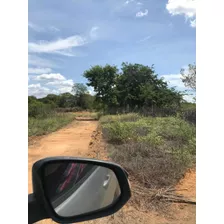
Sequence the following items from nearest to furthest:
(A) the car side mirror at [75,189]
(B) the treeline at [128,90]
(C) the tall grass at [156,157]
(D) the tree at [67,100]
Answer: (A) the car side mirror at [75,189] < (C) the tall grass at [156,157] < (B) the treeline at [128,90] < (D) the tree at [67,100]

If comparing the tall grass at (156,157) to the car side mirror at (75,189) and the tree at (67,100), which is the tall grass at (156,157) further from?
the tree at (67,100)

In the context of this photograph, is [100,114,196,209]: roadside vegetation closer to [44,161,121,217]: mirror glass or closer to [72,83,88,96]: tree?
[44,161,121,217]: mirror glass

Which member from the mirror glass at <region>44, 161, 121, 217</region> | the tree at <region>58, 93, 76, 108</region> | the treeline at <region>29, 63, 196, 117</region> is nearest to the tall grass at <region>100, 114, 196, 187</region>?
the mirror glass at <region>44, 161, 121, 217</region>

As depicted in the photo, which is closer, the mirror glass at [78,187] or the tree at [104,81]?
the mirror glass at [78,187]

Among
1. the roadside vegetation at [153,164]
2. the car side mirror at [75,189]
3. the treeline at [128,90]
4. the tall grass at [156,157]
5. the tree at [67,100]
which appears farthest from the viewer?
the tree at [67,100]

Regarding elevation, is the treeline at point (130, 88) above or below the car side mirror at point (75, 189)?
above

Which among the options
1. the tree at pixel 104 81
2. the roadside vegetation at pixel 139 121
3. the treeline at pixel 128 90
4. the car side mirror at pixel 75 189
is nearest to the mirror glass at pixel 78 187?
the car side mirror at pixel 75 189

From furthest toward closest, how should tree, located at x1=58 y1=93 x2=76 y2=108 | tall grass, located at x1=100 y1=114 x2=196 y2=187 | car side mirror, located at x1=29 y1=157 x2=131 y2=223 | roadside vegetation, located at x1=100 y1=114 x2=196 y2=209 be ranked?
tree, located at x1=58 y1=93 x2=76 y2=108
tall grass, located at x1=100 y1=114 x2=196 y2=187
roadside vegetation, located at x1=100 y1=114 x2=196 y2=209
car side mirror, located at x1=29 y1=157 x2=131 y2=223

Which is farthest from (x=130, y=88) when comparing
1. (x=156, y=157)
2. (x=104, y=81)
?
(x=156, y=157)

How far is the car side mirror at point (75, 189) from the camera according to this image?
0.40 m

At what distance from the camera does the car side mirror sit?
1.32ft

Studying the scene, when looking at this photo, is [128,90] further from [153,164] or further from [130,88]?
[153,164]
